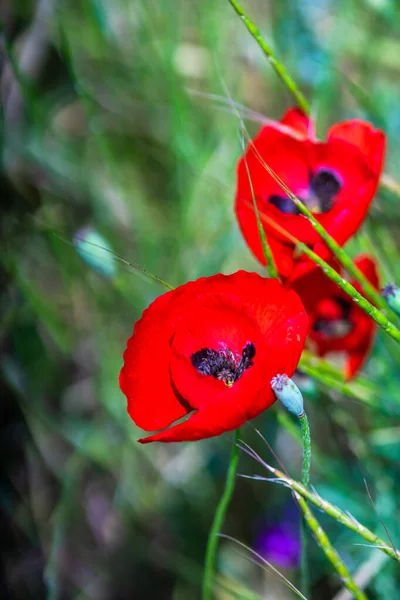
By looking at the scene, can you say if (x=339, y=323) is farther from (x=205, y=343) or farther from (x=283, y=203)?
(x=205, y=343)

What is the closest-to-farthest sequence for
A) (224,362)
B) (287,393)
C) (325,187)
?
(287,393) < (224,362) < (325,187)

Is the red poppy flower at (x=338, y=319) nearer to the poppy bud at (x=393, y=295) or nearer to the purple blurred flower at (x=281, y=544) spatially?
the poppy bud at (x=393, y=295)

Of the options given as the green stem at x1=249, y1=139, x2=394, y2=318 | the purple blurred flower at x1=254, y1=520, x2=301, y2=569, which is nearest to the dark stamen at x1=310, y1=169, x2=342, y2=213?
the green stem at x1=249, y1=139, x2=394, y2=318

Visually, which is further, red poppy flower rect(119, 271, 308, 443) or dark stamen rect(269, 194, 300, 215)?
dark stamen rect(269, 194, 300, 215)

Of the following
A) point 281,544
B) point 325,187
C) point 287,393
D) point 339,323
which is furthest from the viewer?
point 281,544

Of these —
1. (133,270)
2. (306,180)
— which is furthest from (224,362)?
(133,270)

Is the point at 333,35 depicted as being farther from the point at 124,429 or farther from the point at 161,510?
the point at 161,510

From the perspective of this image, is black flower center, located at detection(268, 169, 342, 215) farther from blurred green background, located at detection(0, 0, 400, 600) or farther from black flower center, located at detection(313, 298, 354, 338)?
blurred green background, located at detection(0, 0, 400, 600)
